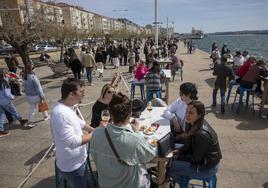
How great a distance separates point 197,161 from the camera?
9.89 feet

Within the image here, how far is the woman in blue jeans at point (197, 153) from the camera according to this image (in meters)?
2.90

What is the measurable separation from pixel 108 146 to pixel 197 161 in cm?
140

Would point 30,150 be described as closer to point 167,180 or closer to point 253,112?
point 167,180

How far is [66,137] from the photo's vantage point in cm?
260

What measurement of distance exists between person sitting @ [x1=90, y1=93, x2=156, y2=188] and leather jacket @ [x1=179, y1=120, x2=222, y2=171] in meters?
0.92

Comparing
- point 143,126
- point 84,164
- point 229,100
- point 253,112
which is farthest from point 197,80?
point 84,164

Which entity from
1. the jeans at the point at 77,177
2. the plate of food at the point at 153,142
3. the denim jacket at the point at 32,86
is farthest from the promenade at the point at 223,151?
the plate of food at the point at 153,142

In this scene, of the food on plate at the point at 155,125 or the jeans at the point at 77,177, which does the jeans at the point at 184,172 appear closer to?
the food on plate at the point at 155,125

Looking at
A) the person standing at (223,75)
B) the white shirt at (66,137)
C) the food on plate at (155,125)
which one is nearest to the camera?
the white shirt at (66,137)

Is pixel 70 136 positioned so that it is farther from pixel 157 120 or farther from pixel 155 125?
pixel 157 120

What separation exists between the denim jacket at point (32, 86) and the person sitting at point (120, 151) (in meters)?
4.69

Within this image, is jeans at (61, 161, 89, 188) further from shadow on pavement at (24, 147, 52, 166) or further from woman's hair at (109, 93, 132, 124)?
shadow on pavement at (24, 147, 52, 166)

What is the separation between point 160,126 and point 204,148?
3.84 feet

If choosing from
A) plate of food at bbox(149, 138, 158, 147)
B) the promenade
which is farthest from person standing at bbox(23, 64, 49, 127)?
plate of food at bbox(149, 138, 158, 147)
